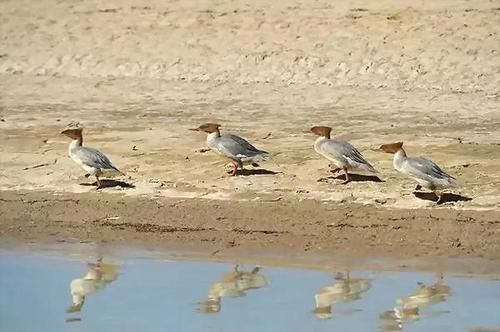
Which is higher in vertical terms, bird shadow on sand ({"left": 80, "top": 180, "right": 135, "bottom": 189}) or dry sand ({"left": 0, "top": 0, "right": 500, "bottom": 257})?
dry sand ({"left": 0, "top": 0, "right": 500, "bottom": 257})

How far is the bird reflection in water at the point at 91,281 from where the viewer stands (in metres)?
9.69

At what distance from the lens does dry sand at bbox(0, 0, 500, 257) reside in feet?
41.6

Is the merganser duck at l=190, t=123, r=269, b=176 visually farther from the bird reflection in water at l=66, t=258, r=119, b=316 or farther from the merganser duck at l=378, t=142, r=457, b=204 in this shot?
the bird reflection in water at l=66, t=258, r=119, b=316

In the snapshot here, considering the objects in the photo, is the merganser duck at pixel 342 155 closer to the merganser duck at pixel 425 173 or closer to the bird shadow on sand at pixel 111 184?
the merganser duck at pixel 425 173

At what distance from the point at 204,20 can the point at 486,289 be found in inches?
497

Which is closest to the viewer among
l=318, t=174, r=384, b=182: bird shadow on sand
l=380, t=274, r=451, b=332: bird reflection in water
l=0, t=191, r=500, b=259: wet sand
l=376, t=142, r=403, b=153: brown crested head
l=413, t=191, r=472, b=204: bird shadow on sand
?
l=380, t=274, r=451, b=332: bird reflection in water

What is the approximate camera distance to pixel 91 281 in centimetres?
1033

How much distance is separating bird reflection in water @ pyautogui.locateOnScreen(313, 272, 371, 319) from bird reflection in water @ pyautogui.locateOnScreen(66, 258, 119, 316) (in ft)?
5.49

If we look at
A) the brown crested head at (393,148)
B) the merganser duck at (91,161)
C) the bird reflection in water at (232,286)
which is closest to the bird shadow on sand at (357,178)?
the brown crested head at (393,148)

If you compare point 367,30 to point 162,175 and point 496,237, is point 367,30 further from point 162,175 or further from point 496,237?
point 496,237

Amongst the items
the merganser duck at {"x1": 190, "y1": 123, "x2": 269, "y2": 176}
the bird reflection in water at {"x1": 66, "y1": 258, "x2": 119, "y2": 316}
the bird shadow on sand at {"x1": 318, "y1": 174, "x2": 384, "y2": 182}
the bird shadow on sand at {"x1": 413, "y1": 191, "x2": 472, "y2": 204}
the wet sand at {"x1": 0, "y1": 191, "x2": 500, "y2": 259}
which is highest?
the merganser duck at {"x1": 190, "y1": 123, "x2": 269, "y2": 176}

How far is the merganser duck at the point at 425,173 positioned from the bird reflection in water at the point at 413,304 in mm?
1943

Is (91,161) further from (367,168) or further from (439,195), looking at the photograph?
(439,195)

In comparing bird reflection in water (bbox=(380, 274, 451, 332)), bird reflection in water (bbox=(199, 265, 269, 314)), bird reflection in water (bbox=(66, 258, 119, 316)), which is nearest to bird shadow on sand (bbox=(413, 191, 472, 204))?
bird reflection in water (bbox=(380, 274, 451, 332))
